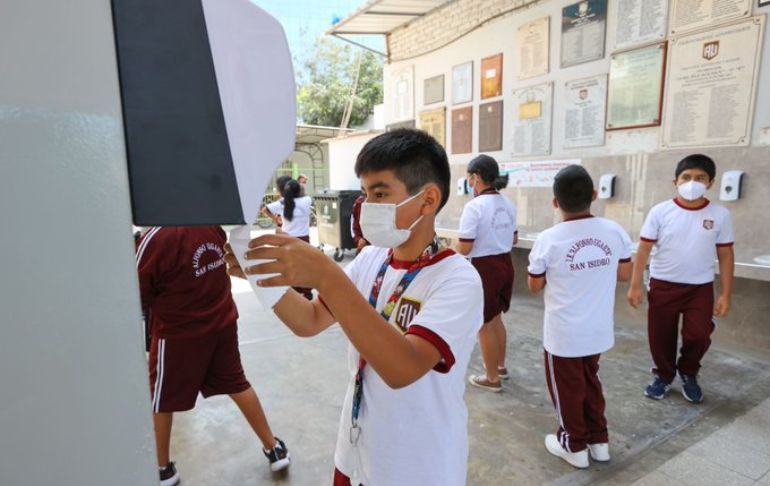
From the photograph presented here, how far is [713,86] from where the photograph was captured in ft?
12.3

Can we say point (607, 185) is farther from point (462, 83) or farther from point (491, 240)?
point (462, 83)

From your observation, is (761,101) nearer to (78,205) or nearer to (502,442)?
(502,442)

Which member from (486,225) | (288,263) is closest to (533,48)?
(486,225)

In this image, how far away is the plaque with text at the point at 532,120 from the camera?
5.07 m

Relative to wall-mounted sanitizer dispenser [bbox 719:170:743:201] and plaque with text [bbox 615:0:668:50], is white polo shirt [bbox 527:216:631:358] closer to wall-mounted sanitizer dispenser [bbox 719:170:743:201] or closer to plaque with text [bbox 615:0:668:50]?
wall-mounted sanitizer dispenser [bbox 719:170:743:201]

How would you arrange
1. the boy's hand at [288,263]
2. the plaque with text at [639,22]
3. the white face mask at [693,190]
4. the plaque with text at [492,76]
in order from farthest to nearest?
the plaque with text at [492,76] → the plaque with text at [639,22] → the white face mask at [693,190] → the boy's hand at [288,263]

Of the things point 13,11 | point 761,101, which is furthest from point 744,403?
point 13,11

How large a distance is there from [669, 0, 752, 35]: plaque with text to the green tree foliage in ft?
52.0

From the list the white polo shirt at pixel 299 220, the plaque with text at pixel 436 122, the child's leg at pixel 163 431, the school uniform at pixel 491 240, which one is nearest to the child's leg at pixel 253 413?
the child's leg at pixel 163 431

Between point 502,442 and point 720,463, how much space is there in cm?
111

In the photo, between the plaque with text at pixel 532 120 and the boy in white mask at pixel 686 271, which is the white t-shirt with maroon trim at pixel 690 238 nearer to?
the boy in white mask at pixel 686 271

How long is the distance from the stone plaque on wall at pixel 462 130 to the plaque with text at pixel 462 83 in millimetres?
142

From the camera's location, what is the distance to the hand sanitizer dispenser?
178 inches

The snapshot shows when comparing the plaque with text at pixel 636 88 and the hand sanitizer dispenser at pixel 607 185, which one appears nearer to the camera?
the plaque with text at pixel 636 88
